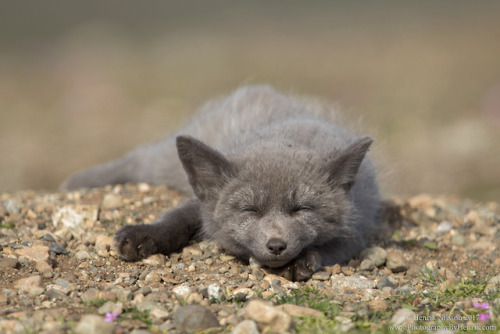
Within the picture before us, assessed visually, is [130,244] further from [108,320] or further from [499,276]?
[499,276]

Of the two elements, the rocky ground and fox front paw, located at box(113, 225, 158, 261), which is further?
fox front paw, located at box(113, 225, 158, 261)

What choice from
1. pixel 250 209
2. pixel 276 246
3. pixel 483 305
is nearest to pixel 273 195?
pixel 250 209

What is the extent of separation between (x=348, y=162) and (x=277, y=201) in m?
0.66

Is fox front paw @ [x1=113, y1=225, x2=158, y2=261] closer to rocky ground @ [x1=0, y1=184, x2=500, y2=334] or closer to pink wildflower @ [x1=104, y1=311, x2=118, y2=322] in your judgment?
rocky ground @ [x1=0, y1=184, x2=500, y2=334]

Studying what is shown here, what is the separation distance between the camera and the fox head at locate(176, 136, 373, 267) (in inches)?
171

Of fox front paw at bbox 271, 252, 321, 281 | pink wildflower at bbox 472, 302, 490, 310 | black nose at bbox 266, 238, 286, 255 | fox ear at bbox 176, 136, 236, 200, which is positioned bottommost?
pink wildflower at bbox 472, 302, 490, 310

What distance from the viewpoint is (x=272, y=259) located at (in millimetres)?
4312

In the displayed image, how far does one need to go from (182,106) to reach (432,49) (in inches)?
282

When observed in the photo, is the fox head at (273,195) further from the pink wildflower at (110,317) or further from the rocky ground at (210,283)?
the pink wildflower at (110,317)

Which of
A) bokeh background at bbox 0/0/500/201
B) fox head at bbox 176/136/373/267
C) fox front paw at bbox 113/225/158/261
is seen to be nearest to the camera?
fox head at bbox 176/136/373/267

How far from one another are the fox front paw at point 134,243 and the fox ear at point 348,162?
4.87ft

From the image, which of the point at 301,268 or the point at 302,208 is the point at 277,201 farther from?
the point at 301,268

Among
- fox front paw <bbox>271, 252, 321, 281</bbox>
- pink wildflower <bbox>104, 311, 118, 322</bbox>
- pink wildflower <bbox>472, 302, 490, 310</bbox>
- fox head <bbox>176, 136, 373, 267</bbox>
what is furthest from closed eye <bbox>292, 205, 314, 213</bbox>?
pink wildflower <bbox>104, 311, 118, 322</bbox>

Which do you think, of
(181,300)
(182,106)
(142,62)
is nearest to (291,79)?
(182,106)
